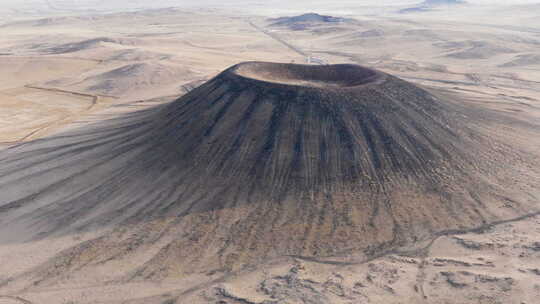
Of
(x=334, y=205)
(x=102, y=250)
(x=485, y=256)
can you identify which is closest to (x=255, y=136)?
(x=334, y=205)

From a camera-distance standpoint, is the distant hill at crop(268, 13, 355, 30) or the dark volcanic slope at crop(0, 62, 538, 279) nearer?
the dark volcanic slope at crop(0, 62, 538, 279)

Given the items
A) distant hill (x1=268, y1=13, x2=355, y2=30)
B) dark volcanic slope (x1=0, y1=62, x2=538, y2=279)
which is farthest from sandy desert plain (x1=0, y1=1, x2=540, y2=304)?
distant hill (x1=268, y1=13, x2=355, y2=30)

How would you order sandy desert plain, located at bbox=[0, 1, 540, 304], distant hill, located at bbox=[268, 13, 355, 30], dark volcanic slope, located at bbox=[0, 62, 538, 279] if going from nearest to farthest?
1. sandy desert plain, located at bbox=[0, 1, 540, 304]
2. dark volcanic slope, located at bbox=[0, 62, 538, 279]
3. distant hill, located at bbox=[268, 13, 355, 30]

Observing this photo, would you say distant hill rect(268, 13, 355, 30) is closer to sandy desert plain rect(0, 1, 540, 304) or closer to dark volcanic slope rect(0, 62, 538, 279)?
sandy desert plain rect(0, 1, 540, 304)

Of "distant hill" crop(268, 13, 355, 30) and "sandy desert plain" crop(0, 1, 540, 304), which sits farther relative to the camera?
"distant hill" crop(268, 13, 355, 30)

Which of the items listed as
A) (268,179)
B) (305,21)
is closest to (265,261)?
(268,179)

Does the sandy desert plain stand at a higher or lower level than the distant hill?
lower

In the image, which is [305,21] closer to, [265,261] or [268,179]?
[268,179]

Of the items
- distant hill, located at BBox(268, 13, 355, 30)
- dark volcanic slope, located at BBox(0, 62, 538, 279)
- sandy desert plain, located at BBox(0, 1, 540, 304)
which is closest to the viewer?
sandy desert plain, located at BBox(0, 1, 540, 304)

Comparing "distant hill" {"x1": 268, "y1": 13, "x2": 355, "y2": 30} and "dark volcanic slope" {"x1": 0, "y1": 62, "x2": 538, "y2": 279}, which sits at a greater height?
"distant hill" {"x1": 268, "y1": 13, "x2": 355, "y2": 30}
